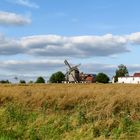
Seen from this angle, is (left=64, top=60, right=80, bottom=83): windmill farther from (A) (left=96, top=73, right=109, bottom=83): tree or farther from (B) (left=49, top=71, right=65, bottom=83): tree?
(A) (left=96, top=73, right=109, bottom=83): tree

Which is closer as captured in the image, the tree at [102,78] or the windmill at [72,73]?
the windmill at [72,73]

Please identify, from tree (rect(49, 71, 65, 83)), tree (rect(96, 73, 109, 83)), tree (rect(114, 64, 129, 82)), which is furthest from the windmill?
tree (rect(114, 64, 129, 82))

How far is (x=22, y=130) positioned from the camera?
48.4ft

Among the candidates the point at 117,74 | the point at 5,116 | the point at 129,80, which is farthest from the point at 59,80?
the point at 5,116

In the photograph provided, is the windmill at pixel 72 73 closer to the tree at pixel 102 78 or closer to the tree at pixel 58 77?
the tree at pixel 58 77

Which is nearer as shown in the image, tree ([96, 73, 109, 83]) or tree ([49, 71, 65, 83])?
tree ([49, 71, 65, 83])

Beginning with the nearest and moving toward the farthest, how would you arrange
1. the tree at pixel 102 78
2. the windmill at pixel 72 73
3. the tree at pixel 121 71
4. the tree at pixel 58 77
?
the windmill at pixel 72 73 → the tree at pixel 58 77 → the tree at pixel 102 78 → the tree at pixel 121 71

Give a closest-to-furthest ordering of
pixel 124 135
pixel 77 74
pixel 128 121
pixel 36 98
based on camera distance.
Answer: pixel 124 135 < pixel 128 121 < pixel 36 98 < pixel 77 74

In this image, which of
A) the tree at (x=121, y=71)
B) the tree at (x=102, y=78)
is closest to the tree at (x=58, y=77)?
the tree at (x=102, y=78)

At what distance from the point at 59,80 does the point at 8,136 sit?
9243 centimetres

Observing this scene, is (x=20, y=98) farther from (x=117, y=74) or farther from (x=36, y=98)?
(x=117, y=74)

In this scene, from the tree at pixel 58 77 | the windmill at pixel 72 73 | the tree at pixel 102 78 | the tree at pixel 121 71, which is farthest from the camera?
the tree at pixel 121 71

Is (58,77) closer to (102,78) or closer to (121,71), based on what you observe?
(102,78)

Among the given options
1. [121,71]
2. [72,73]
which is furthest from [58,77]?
[121,71]
